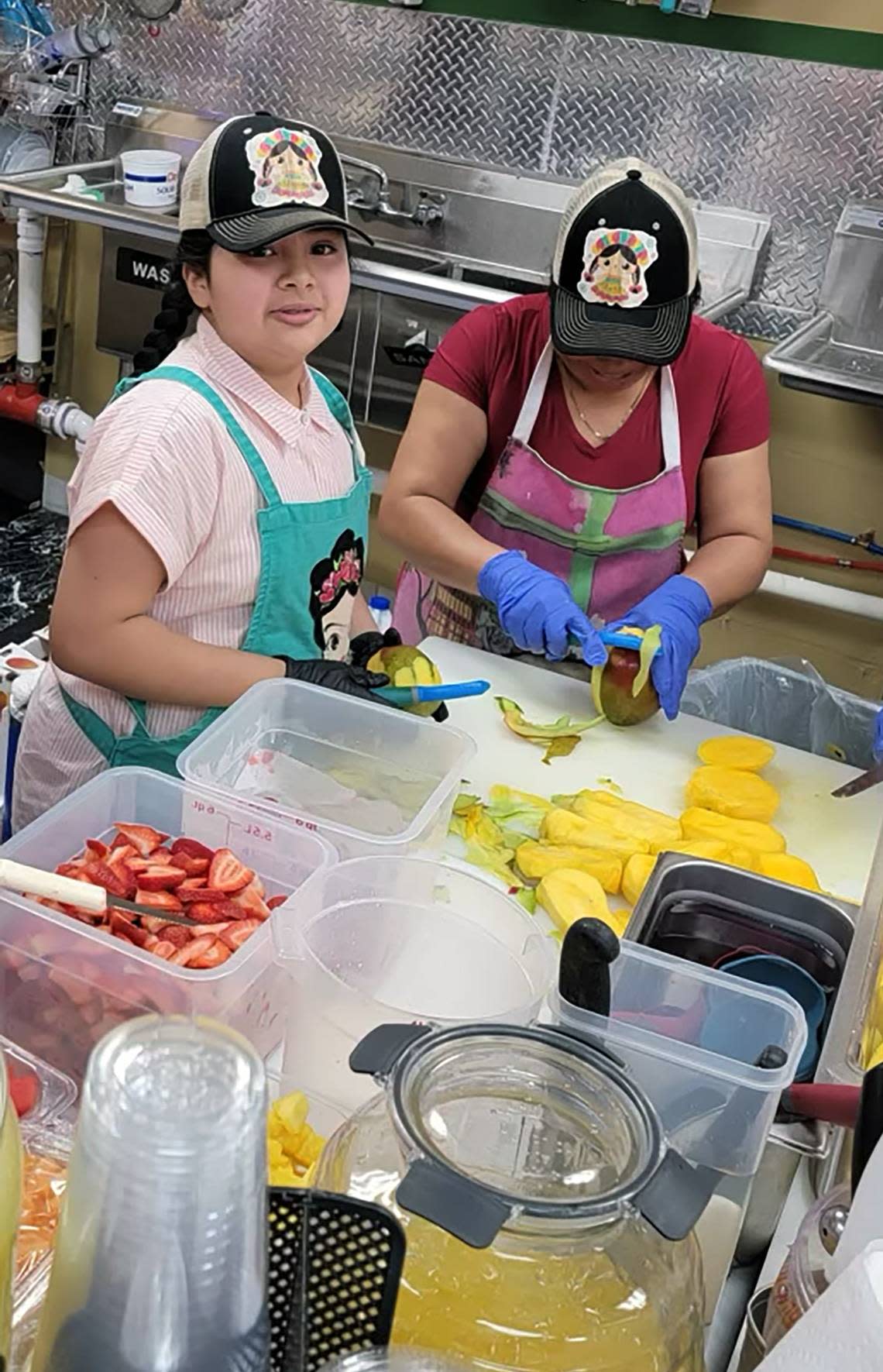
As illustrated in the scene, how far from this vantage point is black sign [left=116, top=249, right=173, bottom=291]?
3836 millimetres

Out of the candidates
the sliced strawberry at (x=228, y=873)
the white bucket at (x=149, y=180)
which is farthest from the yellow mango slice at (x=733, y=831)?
the white bucket at (x=149, y=180)

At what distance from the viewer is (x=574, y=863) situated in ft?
5.17

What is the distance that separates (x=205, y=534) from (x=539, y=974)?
32.3 inches

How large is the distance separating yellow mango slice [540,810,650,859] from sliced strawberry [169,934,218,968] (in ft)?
2.18

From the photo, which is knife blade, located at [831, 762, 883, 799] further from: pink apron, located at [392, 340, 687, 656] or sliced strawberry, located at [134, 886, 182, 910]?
sliced strawberry, located at [134, 886, 182, 910]

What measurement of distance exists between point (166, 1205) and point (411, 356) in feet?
10.6

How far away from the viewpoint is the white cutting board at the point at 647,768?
1.79m

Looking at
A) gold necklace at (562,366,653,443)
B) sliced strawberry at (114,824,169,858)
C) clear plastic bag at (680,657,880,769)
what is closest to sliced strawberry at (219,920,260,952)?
sliced strawberry at (114,824,169,858)

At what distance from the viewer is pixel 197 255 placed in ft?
5.50

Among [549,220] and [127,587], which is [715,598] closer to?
[127,587]

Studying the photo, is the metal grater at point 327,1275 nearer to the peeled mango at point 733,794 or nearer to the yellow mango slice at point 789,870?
the yellow mango slice at point 789,870

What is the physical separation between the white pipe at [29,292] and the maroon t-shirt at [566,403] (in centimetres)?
222

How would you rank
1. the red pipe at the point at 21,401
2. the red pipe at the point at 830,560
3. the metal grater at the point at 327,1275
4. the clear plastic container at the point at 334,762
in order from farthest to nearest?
1. the red pipe at the point at 21,401
2. the red pipe at the point at 830,560
3. the clear plastic container at the point at 334,762
4. the metal grater at the point at 327,1275

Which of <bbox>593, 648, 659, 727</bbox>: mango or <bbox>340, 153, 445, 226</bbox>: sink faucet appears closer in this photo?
<bbox>593, 648, 659, 727</bbox>: mango
